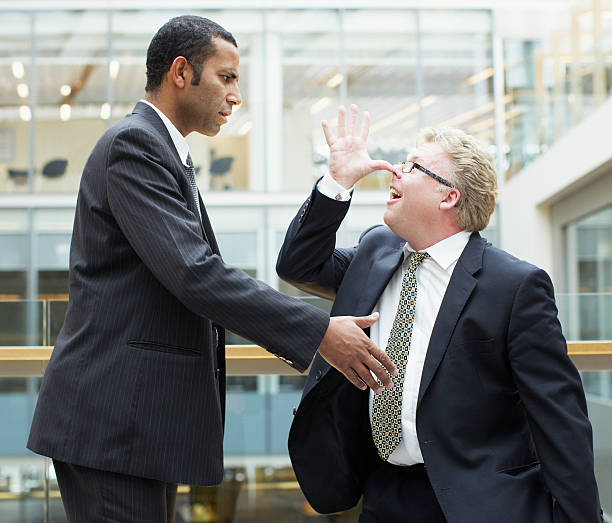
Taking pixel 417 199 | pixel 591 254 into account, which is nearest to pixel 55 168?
pixel 591 254

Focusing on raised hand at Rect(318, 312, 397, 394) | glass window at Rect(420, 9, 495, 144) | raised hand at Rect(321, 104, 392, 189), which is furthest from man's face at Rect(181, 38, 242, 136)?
glass window at Rect(420, 9, 495, 144)

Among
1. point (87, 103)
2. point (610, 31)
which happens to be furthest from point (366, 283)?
point (87, 103)

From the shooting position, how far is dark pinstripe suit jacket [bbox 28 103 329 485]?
1850mm

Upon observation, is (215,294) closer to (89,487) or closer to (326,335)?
(326,335)

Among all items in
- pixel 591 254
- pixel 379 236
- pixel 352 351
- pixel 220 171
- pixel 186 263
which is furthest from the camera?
pixel 220 171

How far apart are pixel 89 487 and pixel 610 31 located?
31.1 feet

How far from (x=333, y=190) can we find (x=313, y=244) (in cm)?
16

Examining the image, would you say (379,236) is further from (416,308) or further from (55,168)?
(55,168)

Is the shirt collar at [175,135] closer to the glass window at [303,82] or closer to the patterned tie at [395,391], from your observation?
the patterned tie at [395,391]

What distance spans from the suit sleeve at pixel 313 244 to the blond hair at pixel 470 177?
0.32 metres

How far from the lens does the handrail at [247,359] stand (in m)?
2.90

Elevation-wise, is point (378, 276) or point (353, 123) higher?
point (353, 123)

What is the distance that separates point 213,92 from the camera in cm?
210

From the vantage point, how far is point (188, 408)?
75.9 inches
